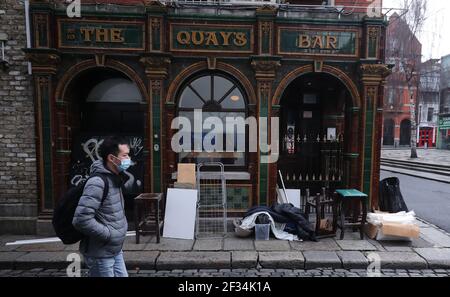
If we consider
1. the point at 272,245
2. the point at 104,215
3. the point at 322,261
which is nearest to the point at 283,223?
the point at 272,245

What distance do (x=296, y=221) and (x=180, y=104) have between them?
146 inches

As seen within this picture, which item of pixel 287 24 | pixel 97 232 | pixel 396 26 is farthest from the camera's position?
pixel 396 26

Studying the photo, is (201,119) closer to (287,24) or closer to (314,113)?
(287,24)

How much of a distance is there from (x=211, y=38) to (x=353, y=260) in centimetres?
527

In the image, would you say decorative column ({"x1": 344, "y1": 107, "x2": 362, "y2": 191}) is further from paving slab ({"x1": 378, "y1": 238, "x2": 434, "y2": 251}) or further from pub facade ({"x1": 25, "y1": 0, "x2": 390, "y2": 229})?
paving slab ({"x1": 378, "y1": 238, "x2": 434, "y2": 251})

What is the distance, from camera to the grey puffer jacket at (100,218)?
254cm

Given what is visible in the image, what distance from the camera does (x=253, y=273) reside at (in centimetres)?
444

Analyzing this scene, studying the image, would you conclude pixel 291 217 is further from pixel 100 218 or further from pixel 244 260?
pixel 100 218

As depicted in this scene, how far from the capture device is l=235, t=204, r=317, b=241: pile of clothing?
5512 mm

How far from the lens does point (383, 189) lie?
21.8ft

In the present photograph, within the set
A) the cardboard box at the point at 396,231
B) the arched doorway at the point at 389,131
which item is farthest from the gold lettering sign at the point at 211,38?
the arched doorway at the point at 389,131

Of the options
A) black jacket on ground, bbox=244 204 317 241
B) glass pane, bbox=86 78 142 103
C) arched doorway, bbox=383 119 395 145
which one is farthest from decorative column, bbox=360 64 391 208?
arched doorway, bbox=383 119 395 145

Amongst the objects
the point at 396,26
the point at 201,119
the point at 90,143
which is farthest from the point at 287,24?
the point at 396,26

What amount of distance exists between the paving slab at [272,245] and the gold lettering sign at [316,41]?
4.29 metres
